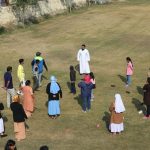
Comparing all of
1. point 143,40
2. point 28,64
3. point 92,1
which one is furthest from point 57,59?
point 92,1

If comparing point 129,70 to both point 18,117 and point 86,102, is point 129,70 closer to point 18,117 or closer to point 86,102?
point 86,102

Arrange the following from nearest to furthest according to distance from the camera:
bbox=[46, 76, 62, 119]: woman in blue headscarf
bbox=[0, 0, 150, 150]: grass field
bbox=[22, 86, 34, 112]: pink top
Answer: bbox=[0, 0, 150, 150]: grass field < bbox=[46, 76, 62, 119]: woman in blue headscarf < bbox=[22, 86, 34, 112]: pink top

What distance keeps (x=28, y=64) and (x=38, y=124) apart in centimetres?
955

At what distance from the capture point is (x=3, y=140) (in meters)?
17.7

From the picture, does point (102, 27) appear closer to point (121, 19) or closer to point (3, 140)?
point (121, 19)

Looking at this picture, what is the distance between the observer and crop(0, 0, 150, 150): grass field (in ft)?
58.2

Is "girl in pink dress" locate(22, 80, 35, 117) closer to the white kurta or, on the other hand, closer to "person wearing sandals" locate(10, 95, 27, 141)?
"person wearing sandals" locate(10, 95, 27, 141)

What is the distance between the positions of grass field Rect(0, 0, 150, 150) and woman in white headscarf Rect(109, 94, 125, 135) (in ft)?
1.02

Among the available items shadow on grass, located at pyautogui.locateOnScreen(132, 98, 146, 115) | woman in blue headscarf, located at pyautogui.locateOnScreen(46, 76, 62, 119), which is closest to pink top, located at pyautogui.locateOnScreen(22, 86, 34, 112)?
woman in blue headscarf, located at pyautogui.locateOnScreen(46, 76, 62, 119)

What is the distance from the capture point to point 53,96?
19.0 meters

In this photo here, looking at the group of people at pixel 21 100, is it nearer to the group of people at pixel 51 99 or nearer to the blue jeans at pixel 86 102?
the group of people at pixel 51 99

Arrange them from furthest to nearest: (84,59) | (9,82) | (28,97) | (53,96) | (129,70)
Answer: (84,59) < (129,70) < (9,82) < (28,97) < (53,96)

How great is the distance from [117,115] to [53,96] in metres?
2.93

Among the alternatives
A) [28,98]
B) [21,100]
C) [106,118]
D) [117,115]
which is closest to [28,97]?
[28,98]
